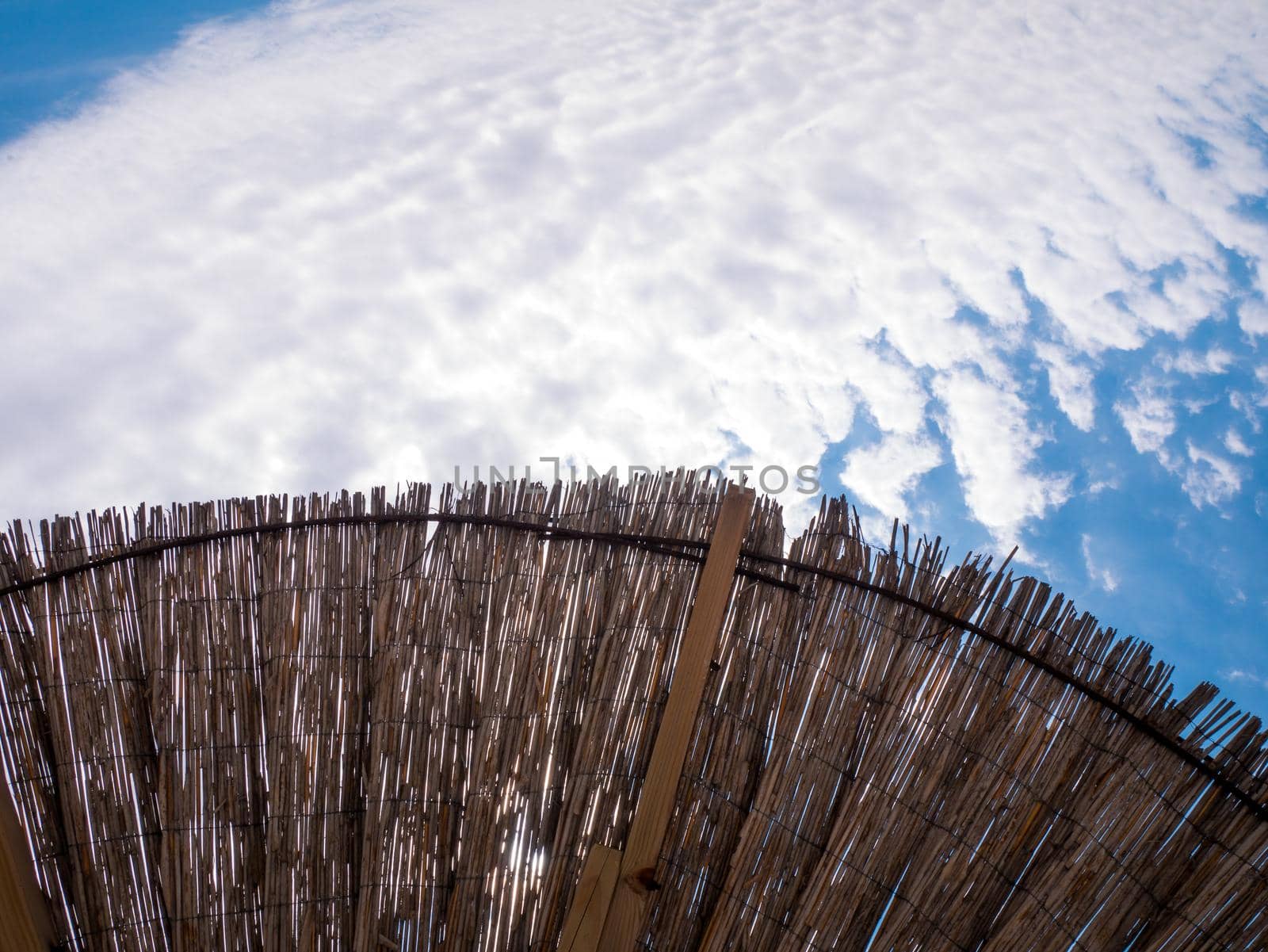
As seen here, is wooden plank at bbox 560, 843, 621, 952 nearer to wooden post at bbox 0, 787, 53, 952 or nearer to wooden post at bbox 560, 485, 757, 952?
wooden post at bbox 560, 485, 757, 952

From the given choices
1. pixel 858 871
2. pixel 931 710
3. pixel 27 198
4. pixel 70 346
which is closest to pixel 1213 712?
pixel 931 710

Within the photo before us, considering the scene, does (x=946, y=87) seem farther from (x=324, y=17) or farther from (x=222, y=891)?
(x=222, y=891)

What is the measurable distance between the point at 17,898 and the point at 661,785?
1.21 metres

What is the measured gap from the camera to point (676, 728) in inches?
78.4

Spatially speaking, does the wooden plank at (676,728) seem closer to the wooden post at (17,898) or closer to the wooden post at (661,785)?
the wooden post at (661,785)

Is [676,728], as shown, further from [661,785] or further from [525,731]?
[525,731]

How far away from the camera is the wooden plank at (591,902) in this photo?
6.32 ft

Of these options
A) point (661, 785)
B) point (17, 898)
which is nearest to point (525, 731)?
point (661, 785)

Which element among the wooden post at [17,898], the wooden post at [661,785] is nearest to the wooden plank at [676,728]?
the wooden post at [661,785]

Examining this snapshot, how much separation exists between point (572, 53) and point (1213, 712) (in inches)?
168

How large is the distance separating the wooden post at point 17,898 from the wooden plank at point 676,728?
41.6 inches

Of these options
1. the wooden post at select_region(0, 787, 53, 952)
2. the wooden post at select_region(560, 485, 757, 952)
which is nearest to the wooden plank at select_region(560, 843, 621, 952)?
the wooden post at select_region(560, 485, 757, 952)

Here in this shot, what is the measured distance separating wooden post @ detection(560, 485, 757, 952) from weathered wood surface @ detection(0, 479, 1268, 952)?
0.12 ft

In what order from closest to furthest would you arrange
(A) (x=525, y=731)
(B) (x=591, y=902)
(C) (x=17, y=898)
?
(C) (x=17, y=898), (B) (x=591, y=902), (A) (x=525, y=731)
